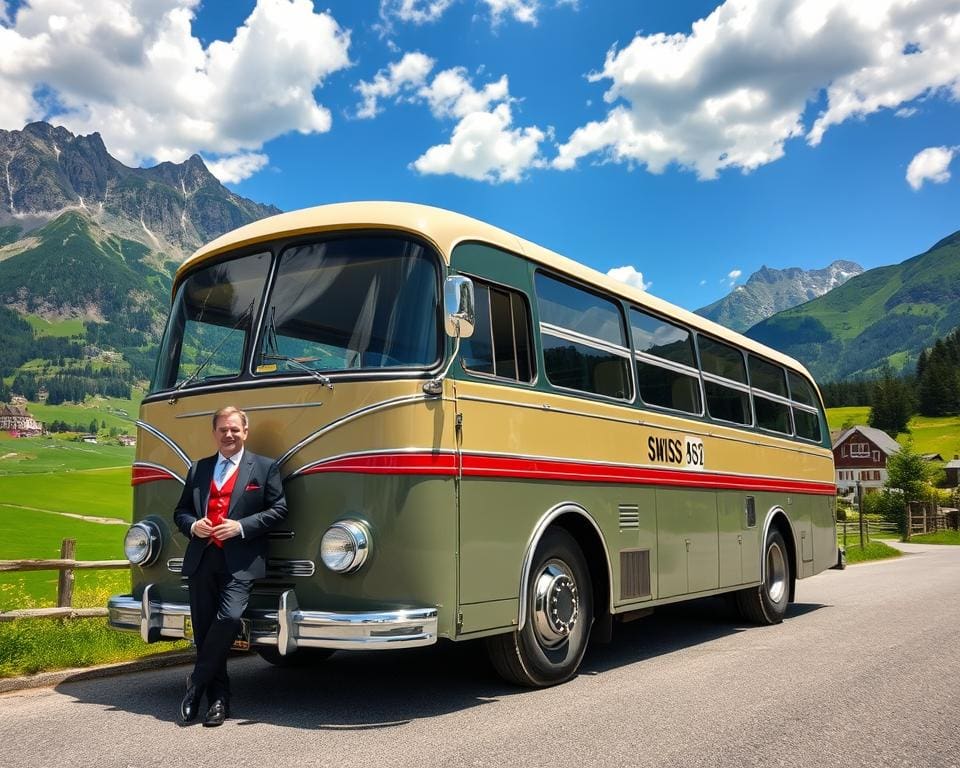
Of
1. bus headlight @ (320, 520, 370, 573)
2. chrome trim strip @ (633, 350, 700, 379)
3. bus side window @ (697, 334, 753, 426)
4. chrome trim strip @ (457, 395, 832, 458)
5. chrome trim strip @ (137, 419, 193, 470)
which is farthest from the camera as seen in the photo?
bus side window @ (697, 334, 753, 426)

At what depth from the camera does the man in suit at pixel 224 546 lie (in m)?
5.59

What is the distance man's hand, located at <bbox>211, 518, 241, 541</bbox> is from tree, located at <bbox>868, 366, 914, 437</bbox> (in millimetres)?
142057

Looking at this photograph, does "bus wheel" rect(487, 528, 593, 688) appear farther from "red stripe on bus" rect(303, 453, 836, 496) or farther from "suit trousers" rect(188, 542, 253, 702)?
"suit trousers" rect(188, 542, 253, 702)

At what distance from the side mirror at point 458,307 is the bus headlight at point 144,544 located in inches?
104

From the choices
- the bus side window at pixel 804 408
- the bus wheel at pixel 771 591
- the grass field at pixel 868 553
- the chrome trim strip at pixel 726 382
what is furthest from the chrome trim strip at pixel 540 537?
the grass field at pixel 868 553

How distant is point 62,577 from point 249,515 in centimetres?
522

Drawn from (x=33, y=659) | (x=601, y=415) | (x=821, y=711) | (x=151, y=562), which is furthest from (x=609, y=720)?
(x=33, y=659)

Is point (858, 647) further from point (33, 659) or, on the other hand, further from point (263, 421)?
point (33, 659)

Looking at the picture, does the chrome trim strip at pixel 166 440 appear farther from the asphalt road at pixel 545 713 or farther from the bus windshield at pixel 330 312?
the asphalt road at pixel 545 713

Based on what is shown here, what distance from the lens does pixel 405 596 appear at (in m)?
5.54

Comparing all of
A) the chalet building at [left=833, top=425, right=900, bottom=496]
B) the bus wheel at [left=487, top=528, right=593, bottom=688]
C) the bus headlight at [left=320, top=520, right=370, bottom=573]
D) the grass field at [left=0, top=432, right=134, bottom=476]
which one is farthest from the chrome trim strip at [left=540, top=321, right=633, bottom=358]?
the grass field at [left=0, top=432, right=134, bottom=476]

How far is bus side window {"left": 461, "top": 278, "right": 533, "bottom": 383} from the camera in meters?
6.29

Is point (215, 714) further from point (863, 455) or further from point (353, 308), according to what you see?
point (863, 455)

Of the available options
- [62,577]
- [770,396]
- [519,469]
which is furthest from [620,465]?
[62,577]
